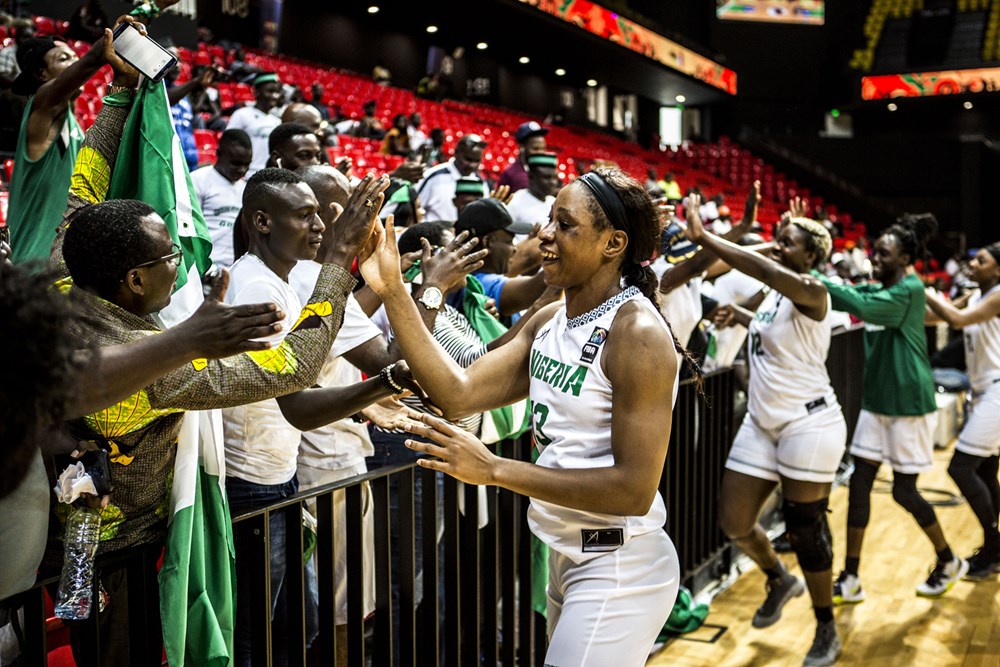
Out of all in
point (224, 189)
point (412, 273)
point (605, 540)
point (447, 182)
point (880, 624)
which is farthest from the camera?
point (447, 182)

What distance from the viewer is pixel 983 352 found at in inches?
248

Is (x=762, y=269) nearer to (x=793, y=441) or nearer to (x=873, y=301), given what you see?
(x=793, y=441)

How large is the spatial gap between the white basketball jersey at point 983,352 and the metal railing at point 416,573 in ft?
7.68

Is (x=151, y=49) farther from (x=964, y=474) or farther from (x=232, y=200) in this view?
(x=964, y=474)

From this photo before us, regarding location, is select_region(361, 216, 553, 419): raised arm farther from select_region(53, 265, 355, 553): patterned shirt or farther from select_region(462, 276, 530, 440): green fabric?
select_region(462, 276, 530, 440): green fabric

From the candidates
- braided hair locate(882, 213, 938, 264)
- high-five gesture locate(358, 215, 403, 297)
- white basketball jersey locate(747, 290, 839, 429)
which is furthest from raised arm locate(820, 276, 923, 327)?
high-five gesture locate(358, 215, 403, 297)

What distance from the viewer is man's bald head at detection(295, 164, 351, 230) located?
3.47 meters

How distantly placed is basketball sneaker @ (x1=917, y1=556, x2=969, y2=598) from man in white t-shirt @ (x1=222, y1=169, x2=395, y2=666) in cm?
374

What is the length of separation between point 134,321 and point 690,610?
139 inches

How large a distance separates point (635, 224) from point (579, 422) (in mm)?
521

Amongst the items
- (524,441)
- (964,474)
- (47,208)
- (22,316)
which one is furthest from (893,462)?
(22,316)

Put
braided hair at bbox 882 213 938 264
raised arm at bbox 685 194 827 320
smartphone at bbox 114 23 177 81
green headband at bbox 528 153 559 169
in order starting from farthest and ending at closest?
green headband at bbox 528 153 559 169 → braided hair at bbox 882 213 938 264 → raised arm at bbox 685 194 827 320 → smartphone at bbox 114 23 177 81

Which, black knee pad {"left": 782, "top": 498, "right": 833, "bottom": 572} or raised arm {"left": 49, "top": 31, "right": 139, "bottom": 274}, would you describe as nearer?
raised arm {"left": 49, "top": 31, "right": 139, "bottom": 274}

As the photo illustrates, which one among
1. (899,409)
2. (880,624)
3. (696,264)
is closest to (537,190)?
(696,264)
